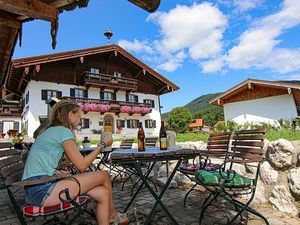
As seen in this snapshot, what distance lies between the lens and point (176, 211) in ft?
9.46

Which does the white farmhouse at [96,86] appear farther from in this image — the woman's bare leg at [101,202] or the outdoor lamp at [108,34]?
the woman's bare leg at [101,202]

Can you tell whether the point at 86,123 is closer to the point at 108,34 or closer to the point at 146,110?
the point at 146,110

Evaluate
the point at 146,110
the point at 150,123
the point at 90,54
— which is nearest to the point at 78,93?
the point at 90,54

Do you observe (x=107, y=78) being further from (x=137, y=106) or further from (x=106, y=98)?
(x=137, y=106)

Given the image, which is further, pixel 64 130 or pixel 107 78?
pixel 107 78

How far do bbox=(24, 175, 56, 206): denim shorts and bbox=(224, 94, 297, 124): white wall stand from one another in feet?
45.0

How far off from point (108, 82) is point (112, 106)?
250cm

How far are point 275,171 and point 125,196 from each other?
2248mm

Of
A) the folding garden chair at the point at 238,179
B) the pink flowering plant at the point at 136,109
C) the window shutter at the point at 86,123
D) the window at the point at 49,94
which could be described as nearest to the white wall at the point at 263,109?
the pink flowering plant at the point at 136,109

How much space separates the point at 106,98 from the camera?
2411cm

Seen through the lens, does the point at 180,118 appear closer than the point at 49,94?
No

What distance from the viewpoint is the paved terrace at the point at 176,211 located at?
2.54 meters

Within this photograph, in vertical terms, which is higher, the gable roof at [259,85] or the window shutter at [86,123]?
the gable roof at [259,85]

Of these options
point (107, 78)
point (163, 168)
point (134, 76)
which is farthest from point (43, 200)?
point (134, 76)
